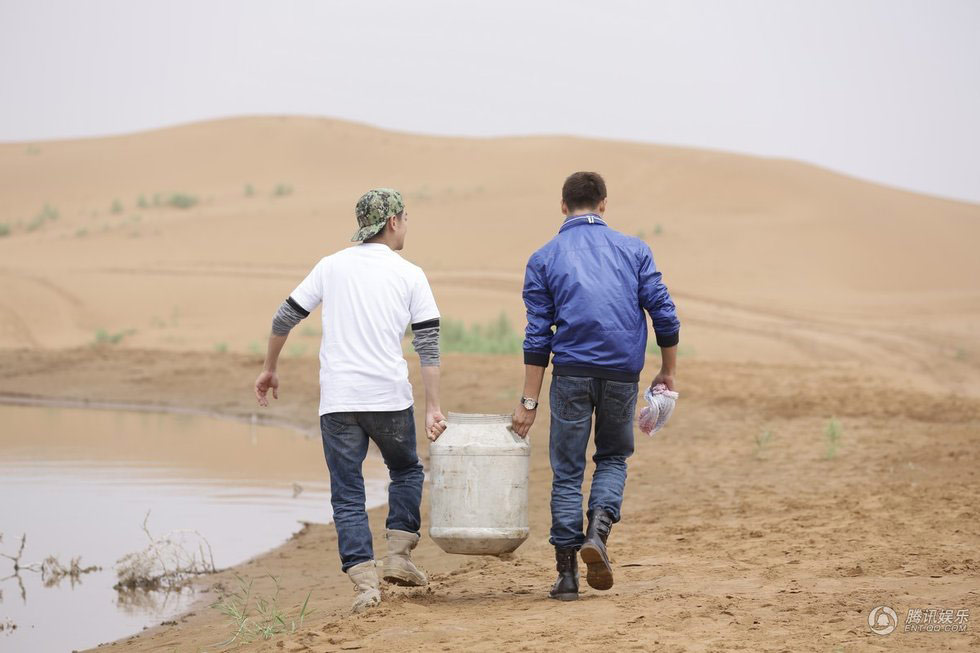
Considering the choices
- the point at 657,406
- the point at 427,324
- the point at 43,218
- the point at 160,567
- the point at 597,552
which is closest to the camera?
the point at 597,552

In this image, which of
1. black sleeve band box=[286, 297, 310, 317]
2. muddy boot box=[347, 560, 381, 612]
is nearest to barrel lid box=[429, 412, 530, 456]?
muddy boot box=[347, 560, 381, 612]

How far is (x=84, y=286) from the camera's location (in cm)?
3023

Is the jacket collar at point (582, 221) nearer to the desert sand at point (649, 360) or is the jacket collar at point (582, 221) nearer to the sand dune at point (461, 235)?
the desert sand at point (649, 360)

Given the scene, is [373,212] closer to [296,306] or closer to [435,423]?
[296,306]

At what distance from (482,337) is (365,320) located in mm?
17757

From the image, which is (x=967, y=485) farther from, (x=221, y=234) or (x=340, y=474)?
(x=221, y=234)

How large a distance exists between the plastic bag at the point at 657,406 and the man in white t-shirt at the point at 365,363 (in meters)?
1.04

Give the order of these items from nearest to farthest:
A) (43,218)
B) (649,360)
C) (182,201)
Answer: (649,360) < (43,218) < (182,201)

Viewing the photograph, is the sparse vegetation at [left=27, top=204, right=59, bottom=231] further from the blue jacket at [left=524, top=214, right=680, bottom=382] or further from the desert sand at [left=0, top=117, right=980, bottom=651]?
the blue jacket at [left=524, top=214, right=680, bottom=382]

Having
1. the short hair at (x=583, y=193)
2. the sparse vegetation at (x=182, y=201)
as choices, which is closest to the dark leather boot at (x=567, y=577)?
the short hair at (x=583, y=193)

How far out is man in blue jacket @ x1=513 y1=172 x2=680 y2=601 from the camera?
5.75 meters

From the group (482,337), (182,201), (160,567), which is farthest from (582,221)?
(182,201)

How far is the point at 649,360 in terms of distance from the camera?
1830 centimetres

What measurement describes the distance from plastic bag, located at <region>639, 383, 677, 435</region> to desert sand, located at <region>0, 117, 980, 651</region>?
0.82 m
